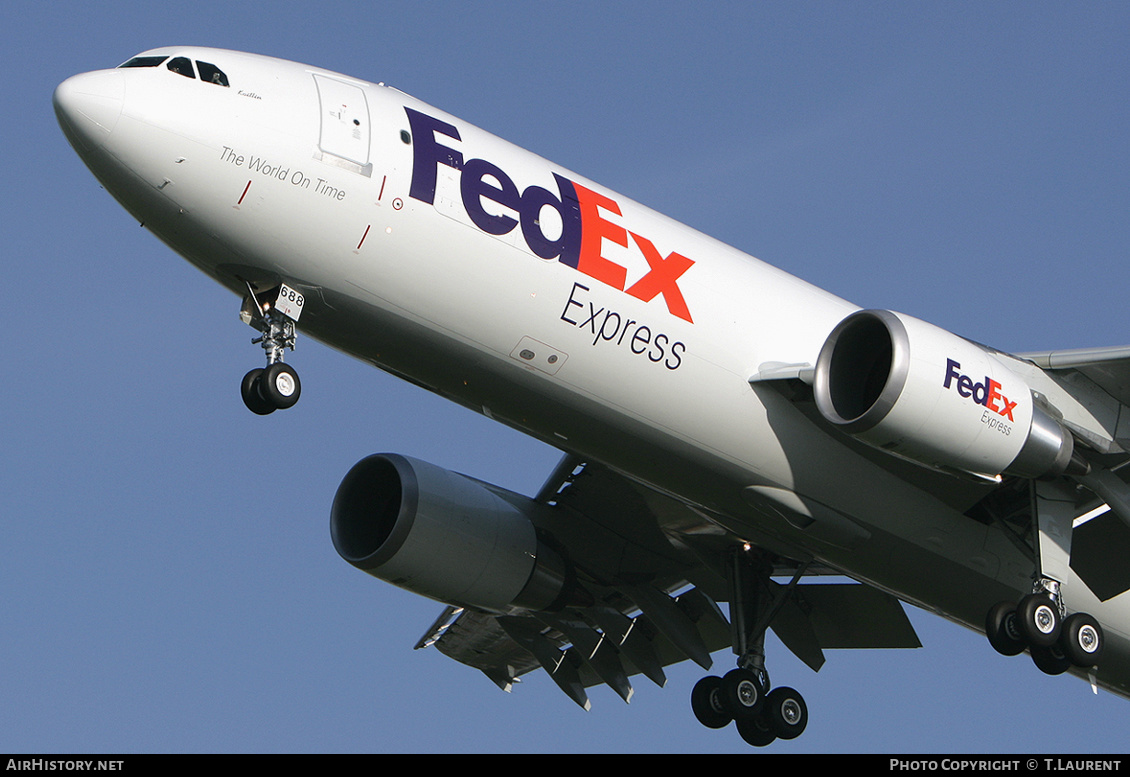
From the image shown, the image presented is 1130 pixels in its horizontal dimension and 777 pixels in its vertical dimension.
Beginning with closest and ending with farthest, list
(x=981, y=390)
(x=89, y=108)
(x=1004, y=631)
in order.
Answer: (x=89, y=108) → (x=981, y=390) → (x=1004, y=631)

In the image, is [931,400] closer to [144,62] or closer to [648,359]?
[648,359]

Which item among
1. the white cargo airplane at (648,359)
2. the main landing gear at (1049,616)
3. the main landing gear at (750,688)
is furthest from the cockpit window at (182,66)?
the main landing gear at (1049,616)

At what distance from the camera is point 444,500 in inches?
866

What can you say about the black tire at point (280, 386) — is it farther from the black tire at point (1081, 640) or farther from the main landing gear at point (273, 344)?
the black tire at point (1081, 640)

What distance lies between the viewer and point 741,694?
68.7ft

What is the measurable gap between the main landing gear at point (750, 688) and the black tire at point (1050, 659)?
327 cm

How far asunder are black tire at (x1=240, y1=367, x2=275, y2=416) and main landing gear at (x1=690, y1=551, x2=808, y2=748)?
784cm

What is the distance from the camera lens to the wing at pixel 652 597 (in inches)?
867

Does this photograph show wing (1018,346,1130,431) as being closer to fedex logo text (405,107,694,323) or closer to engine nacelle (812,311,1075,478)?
engine nacelle (812,311,1075,478)

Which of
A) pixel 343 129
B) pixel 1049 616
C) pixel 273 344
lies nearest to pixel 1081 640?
pixel 1049 616

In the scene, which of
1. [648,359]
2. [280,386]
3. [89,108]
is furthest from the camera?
[648,359]

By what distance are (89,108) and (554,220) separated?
4.98 m

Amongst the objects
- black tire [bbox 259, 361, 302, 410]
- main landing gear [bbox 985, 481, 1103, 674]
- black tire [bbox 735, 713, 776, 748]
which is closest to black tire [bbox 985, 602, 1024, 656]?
main landing gear [bbox 985, 481, 1103, 674]

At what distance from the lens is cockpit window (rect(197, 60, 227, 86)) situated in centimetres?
1639
